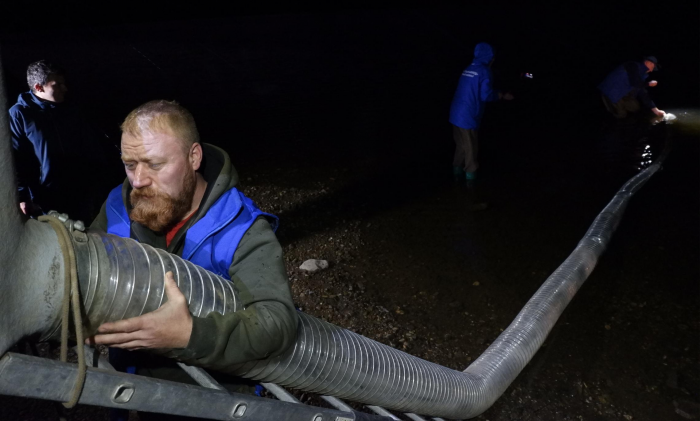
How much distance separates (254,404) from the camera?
5.53 ft

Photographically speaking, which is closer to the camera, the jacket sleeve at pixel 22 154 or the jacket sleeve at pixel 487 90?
the jacket sleeve at pixel 22 154

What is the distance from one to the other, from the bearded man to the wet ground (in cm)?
198

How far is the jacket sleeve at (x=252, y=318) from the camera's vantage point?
152 centimetres

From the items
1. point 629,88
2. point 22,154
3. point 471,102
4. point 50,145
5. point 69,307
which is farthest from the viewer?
point 629,88

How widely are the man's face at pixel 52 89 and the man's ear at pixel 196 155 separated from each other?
303cm

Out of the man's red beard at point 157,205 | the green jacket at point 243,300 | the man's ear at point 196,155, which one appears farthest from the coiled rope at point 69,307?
the man's ear at point 196,155

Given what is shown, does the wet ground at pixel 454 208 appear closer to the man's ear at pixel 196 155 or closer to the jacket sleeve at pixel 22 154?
the jacket sleeve at pixel 22 154

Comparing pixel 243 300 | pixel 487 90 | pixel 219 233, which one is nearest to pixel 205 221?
pixel 219 233

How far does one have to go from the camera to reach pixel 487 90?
23.1 ft

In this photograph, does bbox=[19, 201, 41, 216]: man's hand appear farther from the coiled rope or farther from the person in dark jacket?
the coiled rope

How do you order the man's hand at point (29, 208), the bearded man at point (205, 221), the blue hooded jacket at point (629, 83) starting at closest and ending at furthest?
the bearded man at point (205, 221)
the man's hand at point (29, 208)
the blue hooded jacket at point (629, 83)

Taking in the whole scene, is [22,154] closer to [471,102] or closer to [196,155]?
[196,155]

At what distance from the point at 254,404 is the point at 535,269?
4.34m

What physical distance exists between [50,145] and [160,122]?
9.94ft
